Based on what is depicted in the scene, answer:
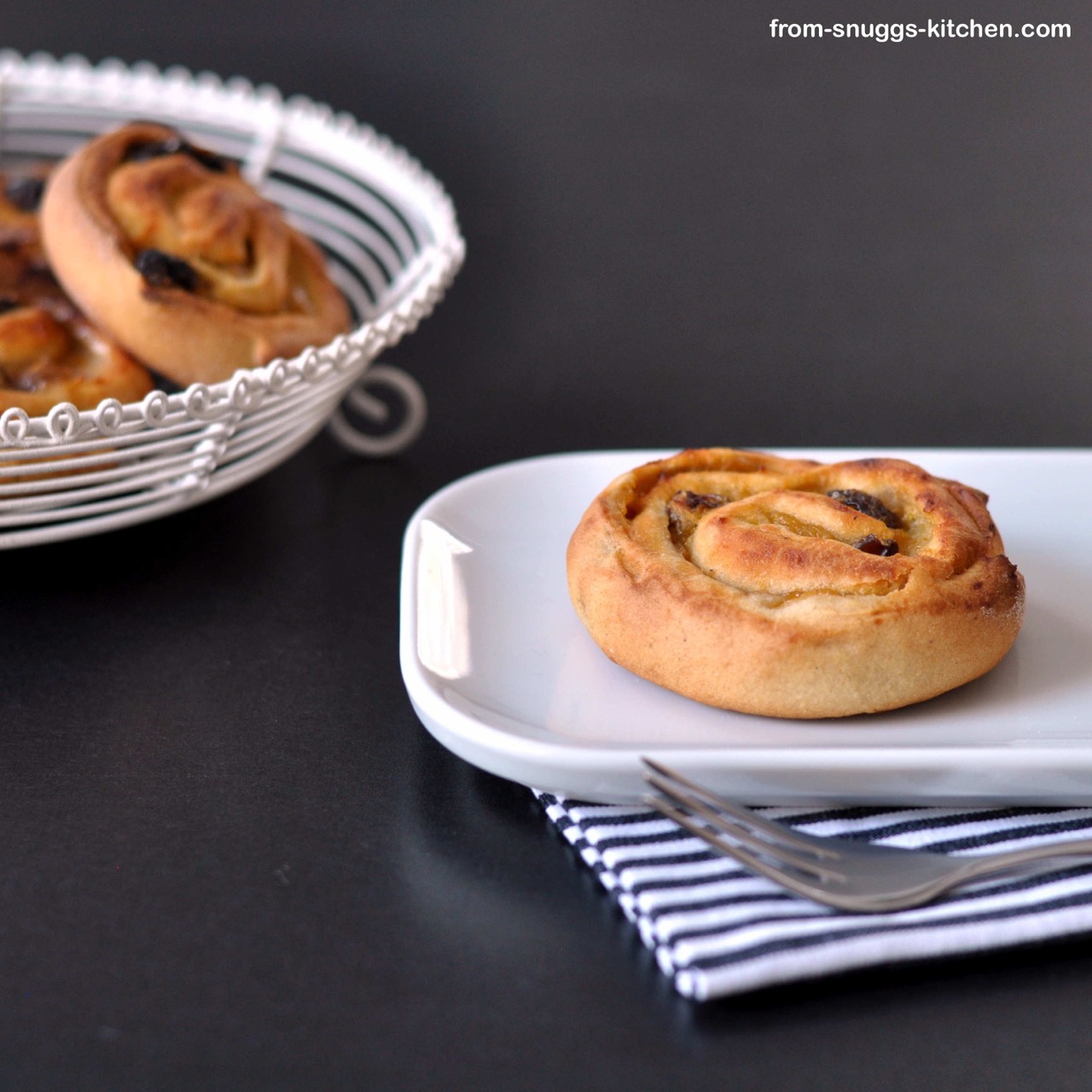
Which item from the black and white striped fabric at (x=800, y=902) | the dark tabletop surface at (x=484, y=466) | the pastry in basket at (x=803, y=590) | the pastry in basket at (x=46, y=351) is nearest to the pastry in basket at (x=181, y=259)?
the pastry in basket at (x=46, y=351)

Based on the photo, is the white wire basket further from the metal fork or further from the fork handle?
the fork handle

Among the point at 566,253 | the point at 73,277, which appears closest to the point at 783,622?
the point at 73,277

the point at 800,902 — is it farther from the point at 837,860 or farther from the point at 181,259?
the point at 181,259

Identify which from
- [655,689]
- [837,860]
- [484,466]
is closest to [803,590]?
[655,689]

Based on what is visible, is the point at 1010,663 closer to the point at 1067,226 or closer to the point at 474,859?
the point at 474,859

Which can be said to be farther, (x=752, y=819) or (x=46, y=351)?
(x=46, y=351)

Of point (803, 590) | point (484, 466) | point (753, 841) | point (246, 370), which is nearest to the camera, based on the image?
point (753, 841)

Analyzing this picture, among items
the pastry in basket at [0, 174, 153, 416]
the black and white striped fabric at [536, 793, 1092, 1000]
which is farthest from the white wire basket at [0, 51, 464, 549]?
the black and white striped fabric at [536, 793, 1092, 1000]
